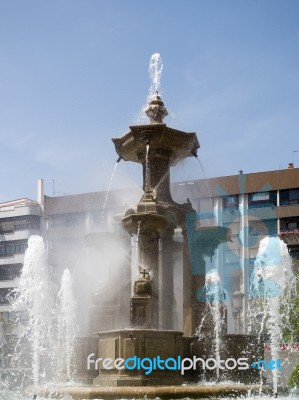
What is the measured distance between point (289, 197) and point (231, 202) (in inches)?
231

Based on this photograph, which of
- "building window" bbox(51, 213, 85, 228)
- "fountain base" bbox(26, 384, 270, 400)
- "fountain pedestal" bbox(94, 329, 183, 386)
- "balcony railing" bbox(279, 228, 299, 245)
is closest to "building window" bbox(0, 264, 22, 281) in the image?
"building window" bbox(51, 213, 85, 228)

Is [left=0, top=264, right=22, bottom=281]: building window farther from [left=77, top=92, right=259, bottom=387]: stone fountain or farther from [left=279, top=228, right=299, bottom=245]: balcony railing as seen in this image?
[left=77, top=92, right=259, bottom=387]: stone fountain

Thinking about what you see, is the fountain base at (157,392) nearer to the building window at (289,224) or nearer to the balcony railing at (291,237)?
the balcony railing at (291,237)

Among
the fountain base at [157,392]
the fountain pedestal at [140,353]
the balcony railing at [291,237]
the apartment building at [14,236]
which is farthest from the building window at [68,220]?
the fountain base at [157,392]

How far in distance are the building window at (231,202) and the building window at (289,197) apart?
4.51 metres

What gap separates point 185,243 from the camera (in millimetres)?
22172

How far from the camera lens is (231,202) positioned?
72.3 metres

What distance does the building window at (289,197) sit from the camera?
6900 cm

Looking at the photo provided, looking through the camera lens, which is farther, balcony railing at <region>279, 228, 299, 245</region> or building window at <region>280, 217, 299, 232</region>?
building window at <region>280, 217, 299, 232</region>

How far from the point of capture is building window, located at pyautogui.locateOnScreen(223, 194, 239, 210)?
7194 cm

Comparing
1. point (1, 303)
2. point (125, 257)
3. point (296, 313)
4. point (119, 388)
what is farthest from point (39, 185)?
point (119, 388)

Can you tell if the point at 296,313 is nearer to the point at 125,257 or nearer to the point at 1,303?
the point at 125,257

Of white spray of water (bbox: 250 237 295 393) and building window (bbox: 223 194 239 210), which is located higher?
building window (bbox: 223 194 239 210)

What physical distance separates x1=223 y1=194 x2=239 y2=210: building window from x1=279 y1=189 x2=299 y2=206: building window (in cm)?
451
